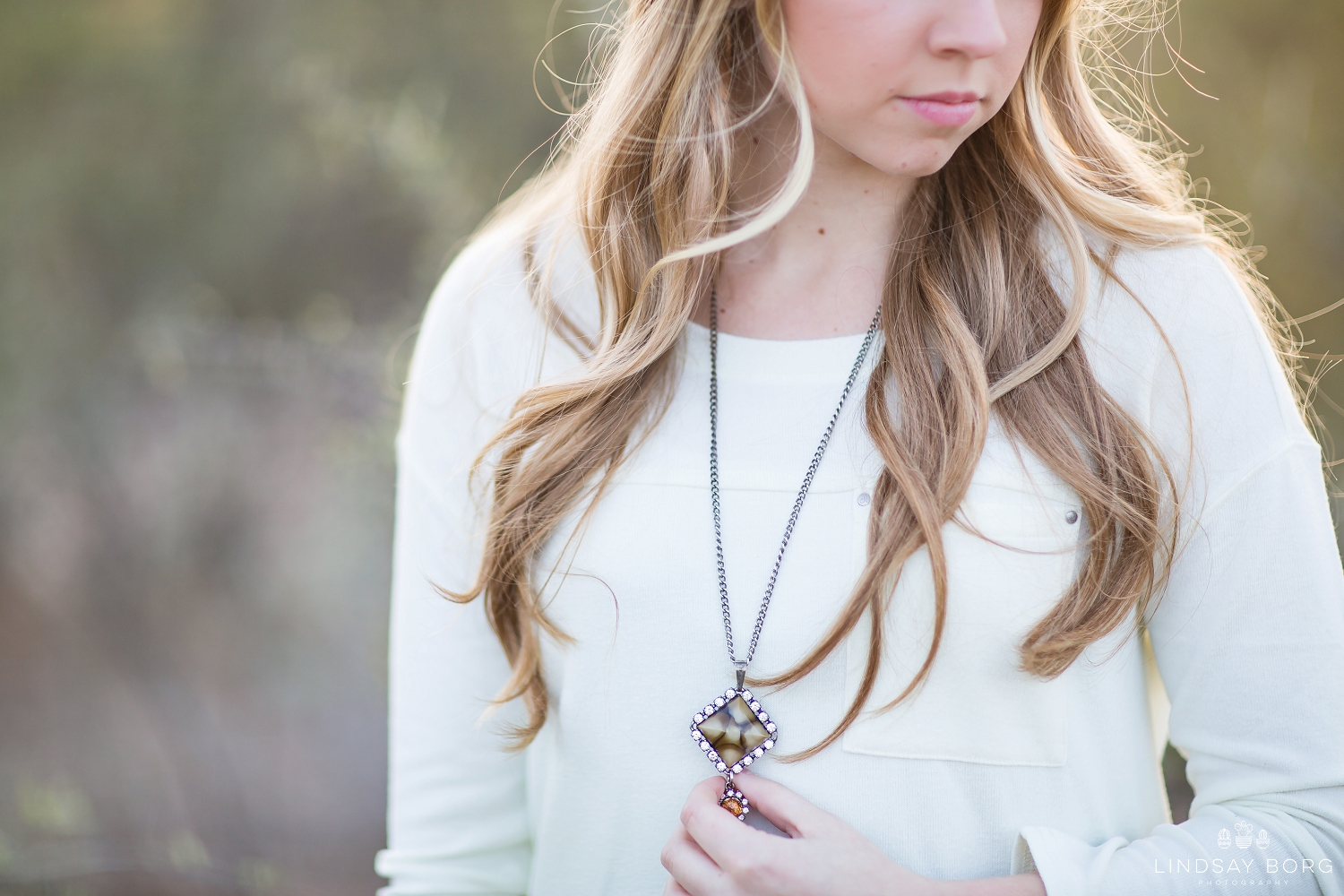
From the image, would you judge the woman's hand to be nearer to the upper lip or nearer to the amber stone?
the amber stone

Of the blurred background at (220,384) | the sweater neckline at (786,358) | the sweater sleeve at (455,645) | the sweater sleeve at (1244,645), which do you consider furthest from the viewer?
the blurred background at (220,384)

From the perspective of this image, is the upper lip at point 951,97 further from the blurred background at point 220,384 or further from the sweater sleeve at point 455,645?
the blurred background at point 220,384

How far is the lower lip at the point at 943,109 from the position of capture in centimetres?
95

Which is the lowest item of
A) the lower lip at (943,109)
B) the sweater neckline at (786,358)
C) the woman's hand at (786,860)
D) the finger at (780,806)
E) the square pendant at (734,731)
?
the woman's hand at (786,860)

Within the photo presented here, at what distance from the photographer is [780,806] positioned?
970mm

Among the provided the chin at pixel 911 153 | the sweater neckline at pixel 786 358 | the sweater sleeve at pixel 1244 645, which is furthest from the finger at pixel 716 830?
the chin at pixel 911 153

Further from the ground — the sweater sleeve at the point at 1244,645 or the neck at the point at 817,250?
the neck at the point at 817,250

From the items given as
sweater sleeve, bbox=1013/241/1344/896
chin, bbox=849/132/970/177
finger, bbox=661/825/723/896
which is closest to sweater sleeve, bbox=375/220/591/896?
finger, bbox=661/825/723/896

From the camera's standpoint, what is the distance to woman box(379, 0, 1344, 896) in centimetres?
94

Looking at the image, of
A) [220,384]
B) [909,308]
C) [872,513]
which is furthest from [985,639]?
[220,384]

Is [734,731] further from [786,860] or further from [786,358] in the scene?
[786,358]

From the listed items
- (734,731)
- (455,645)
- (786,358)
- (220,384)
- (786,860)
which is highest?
(220,384)

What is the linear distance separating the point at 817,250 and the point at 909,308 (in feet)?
0.50

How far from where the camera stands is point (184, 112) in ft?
8.82
